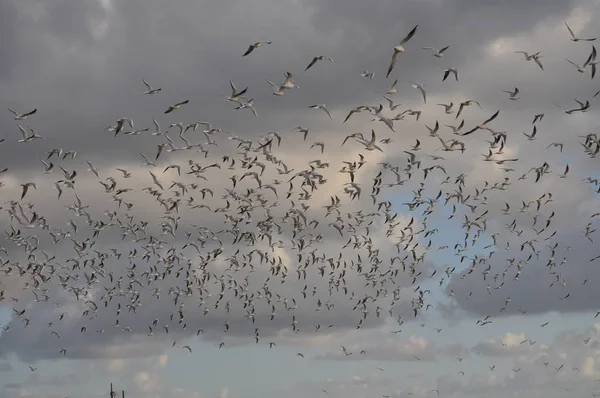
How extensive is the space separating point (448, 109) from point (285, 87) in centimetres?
1573

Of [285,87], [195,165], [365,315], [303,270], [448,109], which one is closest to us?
[285,87]

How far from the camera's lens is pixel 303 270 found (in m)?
155

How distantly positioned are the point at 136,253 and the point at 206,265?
800cm

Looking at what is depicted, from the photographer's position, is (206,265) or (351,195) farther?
(206,265)

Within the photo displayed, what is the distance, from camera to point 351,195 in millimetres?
128625

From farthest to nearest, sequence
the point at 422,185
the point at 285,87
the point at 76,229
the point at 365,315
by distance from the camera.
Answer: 1. the point at 365,315
2. the point at 76,229
3. the point at 422,185
4. the point at 285,87

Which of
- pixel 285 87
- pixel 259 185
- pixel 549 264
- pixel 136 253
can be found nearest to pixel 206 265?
pixel 136 253

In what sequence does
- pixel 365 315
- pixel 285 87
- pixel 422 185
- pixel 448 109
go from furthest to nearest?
pixel 365 315 → pixel 422 185 → pixel 448 109 → pixel 285 87

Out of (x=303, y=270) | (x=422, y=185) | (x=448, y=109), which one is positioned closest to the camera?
(x=448, y=109)

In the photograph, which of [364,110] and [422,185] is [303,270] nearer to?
[422,185]

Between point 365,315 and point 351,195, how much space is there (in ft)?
145

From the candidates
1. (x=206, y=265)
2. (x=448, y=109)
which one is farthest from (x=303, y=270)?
(x=448, y=109)

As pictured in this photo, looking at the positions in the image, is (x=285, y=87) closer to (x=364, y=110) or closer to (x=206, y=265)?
(x=364, y=110)

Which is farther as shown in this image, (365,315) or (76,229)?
(365,315)
